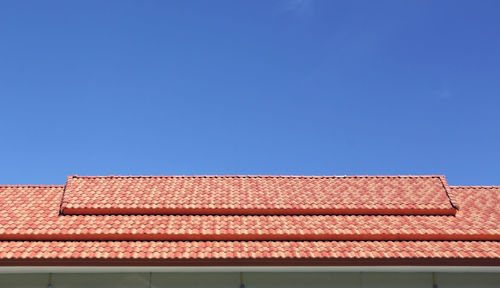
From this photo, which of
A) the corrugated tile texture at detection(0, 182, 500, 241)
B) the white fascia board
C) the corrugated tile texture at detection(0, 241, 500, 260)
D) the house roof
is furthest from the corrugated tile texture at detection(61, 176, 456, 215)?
the white fascia board

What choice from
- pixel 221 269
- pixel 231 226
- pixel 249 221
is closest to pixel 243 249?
pixel 221 269

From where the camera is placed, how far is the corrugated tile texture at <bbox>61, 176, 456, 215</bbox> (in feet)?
45.8

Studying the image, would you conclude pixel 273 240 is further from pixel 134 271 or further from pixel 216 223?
pixel 134 271

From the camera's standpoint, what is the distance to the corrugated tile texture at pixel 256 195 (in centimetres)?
1397

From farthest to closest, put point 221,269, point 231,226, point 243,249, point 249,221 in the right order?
point 249,221 < point 231,226 < point 243,249 < point 221,269

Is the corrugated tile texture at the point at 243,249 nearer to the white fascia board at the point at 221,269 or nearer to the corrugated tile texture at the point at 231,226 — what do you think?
the corrugated tile texture at the point at 231,226

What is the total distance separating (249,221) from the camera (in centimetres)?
1338

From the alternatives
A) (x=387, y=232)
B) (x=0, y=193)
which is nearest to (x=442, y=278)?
(x=387, y=232)

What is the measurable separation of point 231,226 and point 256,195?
2.48 m

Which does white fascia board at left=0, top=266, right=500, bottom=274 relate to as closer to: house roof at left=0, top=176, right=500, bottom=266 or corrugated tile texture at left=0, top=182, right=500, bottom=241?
house roof at left=0, top=176, right=500, bottom=266

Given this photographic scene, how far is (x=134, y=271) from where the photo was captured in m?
11.3

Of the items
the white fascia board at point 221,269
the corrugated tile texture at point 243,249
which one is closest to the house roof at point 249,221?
the corrugated tile texture at point 243,249

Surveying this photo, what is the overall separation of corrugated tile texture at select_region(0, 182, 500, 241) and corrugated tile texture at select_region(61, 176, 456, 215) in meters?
0.28

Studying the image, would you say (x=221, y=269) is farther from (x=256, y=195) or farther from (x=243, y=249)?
(x=256, y=195)
